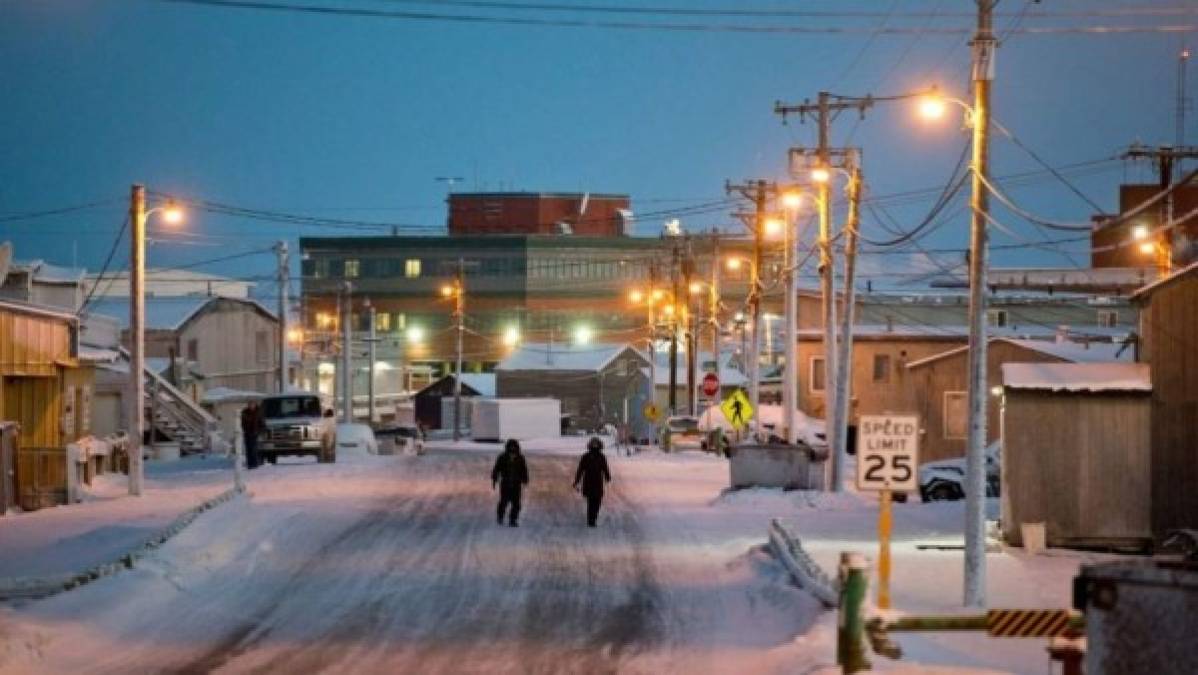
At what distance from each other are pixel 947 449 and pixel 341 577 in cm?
3730

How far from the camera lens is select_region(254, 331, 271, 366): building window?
83.3m

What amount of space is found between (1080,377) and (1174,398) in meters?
1.47

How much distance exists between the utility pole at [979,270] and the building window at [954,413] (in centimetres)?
3813

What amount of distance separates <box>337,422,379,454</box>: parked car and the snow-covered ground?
74.9ft

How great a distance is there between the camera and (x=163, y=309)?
74688 mm

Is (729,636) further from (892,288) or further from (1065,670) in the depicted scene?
(892,288)

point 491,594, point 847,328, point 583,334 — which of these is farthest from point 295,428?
point 583,334

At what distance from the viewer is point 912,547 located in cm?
2470

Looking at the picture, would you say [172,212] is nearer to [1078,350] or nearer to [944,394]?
[1078,350]

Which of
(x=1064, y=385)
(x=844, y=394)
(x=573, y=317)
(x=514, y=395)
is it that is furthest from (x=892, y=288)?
(x=1064, y=385)

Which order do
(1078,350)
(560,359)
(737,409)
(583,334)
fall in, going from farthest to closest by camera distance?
(583,334) < (560,359) < (1078,350) < (737,409)

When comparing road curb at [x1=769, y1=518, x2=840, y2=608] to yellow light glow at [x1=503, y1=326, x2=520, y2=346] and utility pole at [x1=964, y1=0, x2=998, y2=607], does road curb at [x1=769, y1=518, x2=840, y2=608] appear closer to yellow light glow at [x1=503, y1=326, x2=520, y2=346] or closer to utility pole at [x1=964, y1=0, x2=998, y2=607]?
utility pole at [x1=964, y1=0, x2=998, y2=607]

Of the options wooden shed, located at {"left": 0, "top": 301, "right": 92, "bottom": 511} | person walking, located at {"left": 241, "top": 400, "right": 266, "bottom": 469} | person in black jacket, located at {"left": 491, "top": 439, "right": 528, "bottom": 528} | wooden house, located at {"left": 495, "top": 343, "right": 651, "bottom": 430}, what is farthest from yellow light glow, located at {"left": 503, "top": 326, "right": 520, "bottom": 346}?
person in black jacket, located at {"left": 491, "top": 439, "right": 528, "bottom": 528}

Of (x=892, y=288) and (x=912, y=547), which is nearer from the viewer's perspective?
(x=912, y=547)
